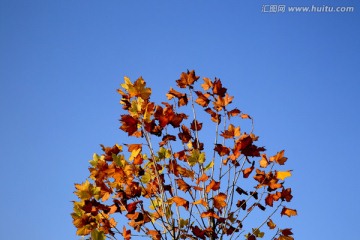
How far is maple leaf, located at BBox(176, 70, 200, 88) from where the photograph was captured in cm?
398

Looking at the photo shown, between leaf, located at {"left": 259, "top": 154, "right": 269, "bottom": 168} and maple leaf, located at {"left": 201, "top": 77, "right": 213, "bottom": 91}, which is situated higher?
maple leaf, located at {"left": 201, "top": 77, "right": 213, "bottom": 91}

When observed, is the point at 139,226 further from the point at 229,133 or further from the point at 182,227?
the point at 229,133

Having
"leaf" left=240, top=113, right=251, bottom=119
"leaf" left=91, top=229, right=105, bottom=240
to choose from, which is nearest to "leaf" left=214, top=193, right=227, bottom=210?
"leaf" left=240, top=113, right=251, bottom=119

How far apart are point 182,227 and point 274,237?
0.89 m

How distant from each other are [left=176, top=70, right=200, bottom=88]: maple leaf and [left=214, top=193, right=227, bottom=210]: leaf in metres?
1.26

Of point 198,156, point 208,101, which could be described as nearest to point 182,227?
point 198,156

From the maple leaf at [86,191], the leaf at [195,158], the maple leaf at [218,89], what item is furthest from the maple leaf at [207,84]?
the maple leaf at [86,191]

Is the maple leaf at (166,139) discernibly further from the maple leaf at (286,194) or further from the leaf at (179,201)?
the maple leaf at (286,194)

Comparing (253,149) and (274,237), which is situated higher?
(253,149)

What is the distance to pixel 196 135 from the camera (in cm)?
380

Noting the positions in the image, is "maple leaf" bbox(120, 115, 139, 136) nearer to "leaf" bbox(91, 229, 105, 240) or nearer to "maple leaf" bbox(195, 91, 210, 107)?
"maple leaf" bbox(195, 91, 210, 107)

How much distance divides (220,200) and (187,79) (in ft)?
4.45

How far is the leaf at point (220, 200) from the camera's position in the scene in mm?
3338

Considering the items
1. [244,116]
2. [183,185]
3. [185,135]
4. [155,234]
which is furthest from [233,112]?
[155,234]
